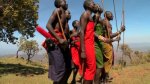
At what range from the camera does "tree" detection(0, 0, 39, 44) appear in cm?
2069

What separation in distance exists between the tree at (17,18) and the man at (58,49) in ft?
44.8

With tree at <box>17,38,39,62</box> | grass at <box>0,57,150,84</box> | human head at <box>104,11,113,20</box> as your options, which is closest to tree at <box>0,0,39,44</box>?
grass at <box>0,57,150,84</box>

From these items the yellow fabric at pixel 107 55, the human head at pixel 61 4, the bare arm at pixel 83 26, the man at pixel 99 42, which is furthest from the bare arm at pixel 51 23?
the yellow fabric at pixel 107 55

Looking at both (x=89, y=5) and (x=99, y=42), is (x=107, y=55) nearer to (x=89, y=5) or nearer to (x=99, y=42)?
(x=99, y=42)

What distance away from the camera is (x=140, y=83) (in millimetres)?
10586

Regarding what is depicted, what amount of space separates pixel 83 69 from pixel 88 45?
49 cm

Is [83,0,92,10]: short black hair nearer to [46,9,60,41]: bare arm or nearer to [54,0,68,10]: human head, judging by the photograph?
[54,0,68,10]: human head

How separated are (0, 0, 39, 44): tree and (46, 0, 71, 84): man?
13.7m

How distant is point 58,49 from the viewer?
644 cm

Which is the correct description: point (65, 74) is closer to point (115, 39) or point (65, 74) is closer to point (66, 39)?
point (66, 39)

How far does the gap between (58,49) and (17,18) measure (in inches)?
612

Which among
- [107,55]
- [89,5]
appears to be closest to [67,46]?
[89,5]

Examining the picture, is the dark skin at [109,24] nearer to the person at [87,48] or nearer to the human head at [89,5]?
the human head at [89,5]

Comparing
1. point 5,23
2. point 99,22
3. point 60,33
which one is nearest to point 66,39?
point 60,33
